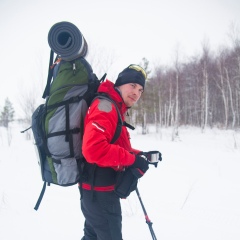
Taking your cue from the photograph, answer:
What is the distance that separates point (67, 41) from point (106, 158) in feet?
2.91

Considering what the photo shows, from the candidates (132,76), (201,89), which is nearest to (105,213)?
(132,76)

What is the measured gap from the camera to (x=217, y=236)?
Answer: 226cm

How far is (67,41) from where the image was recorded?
132 cm

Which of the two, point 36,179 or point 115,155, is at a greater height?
point 115,155

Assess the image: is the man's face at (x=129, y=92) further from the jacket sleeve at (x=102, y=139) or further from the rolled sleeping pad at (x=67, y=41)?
the rolled sleeping pad at (x=67, y=41)

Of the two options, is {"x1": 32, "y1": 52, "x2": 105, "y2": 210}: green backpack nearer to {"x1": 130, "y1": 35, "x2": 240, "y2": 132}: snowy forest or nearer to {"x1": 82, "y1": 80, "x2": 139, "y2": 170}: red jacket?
{"x1": 82, "y1": 80, "x2": 139, "y2": 170}: red jacket

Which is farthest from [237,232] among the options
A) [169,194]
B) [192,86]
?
[192,86]

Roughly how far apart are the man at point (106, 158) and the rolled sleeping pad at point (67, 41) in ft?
1.10

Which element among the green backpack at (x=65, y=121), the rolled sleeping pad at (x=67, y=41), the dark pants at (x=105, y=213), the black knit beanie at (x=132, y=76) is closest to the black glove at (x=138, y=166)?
the dark pants at (x=105, y=213)

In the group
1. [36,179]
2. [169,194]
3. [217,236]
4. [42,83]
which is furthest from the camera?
[42,83]

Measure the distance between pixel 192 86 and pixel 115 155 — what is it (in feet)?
86.4

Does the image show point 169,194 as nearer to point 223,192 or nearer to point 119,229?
point 223,192

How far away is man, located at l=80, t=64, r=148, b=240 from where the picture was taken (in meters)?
1.18

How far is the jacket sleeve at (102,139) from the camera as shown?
1.15 meters
